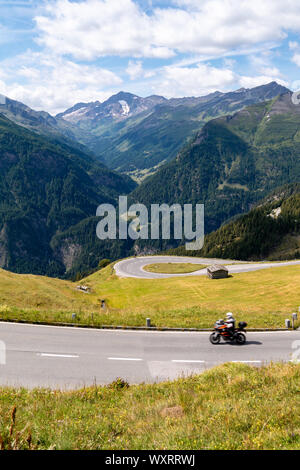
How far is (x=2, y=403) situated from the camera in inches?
445

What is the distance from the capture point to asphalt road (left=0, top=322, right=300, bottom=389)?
15.7 metres

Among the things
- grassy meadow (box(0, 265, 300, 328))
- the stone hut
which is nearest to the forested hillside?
the stone hut

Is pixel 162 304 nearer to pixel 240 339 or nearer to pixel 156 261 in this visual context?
pixel 240 339

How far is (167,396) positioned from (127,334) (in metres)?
9.79

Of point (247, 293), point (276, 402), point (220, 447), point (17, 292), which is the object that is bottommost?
A: point (247, 293)

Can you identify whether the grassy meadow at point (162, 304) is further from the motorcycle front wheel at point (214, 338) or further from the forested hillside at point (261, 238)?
the forested hillside at point (261, 238)

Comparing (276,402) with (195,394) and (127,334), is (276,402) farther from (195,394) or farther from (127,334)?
(127,334)

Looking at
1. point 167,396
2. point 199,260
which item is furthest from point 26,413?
point 199,260

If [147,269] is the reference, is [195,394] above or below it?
above

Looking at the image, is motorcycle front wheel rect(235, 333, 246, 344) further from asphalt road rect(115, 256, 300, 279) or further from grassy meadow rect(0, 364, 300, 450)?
asphalt road rect(115, 256, 300, 279)

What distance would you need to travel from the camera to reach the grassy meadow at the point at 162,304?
23.7 m

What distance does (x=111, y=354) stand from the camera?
59.7 ft

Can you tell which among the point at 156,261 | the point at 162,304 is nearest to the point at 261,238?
the point at 156,261

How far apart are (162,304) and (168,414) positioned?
42.2 meters
